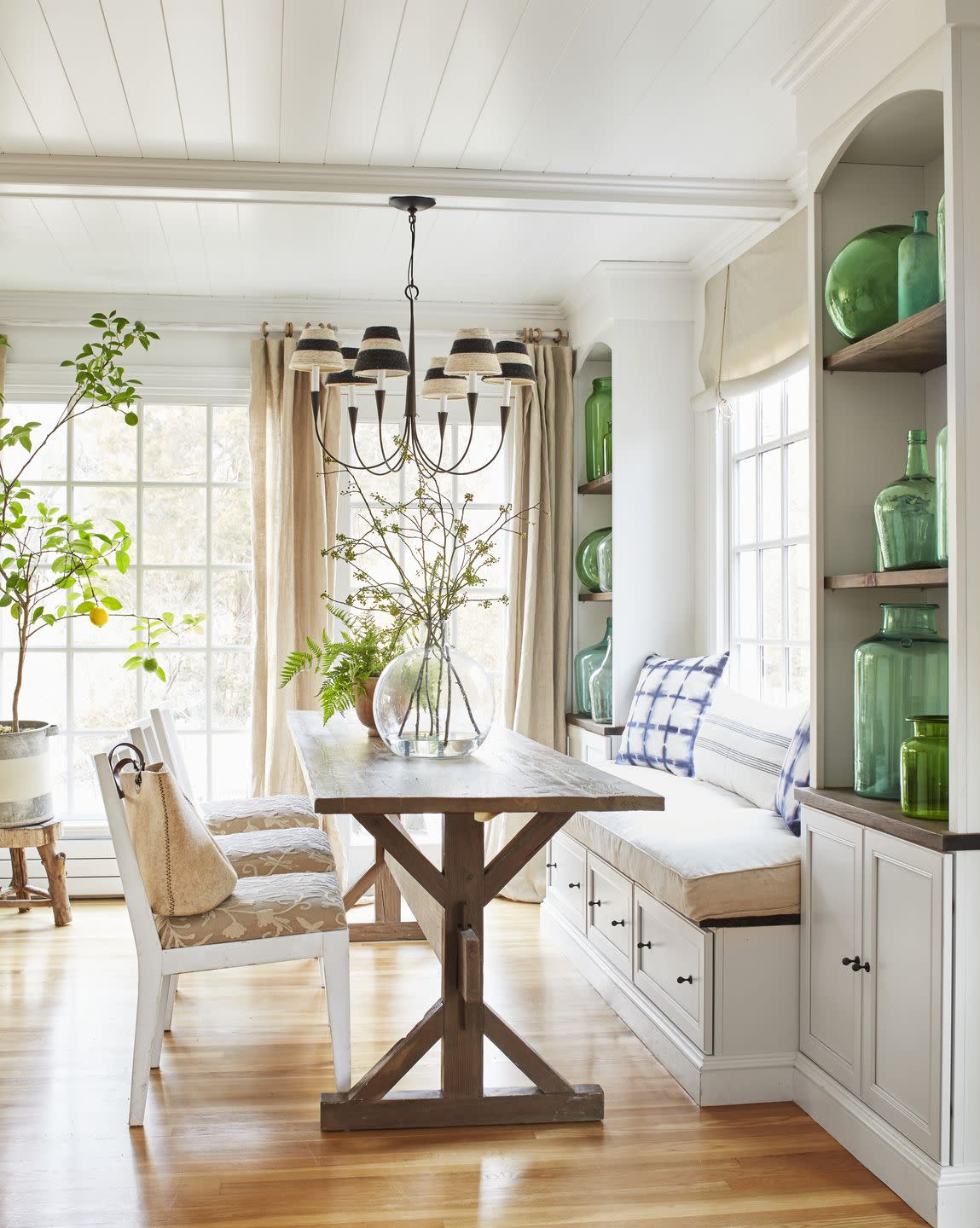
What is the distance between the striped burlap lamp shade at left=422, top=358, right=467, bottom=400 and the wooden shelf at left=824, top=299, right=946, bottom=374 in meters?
1.34

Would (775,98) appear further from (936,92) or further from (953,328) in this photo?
(953,328)

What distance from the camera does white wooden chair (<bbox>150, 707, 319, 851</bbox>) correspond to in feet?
12.3

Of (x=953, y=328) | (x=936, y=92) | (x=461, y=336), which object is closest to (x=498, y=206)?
(x=461, y=336)

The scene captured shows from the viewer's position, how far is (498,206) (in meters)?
3.78

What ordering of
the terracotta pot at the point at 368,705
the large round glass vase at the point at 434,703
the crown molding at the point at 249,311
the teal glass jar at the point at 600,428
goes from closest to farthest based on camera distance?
the large round glass vase at the point at 434,703, the terracotta pot at the point at 368,705, the teal glass jar at the point at 600,428, the crown molding at the point at 249,311

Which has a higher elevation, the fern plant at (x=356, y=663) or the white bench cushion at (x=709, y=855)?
the fern plant at (x=356, y=663)

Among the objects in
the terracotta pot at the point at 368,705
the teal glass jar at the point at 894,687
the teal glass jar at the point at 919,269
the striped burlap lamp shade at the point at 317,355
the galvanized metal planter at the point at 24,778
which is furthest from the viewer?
the galvanized metal planter at the point at 24,778

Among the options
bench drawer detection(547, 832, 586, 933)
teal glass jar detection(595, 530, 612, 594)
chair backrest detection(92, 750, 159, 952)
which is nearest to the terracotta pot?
bench drawer detection(547, 832, 586, 933)

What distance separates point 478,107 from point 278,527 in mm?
2359

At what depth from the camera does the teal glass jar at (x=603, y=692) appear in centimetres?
491

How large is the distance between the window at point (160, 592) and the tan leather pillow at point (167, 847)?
2.60m

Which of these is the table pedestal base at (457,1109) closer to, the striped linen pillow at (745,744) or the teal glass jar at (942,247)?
the striped linen pillow at (745,744)

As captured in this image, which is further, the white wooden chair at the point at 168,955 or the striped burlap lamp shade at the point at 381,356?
Result: the striped burlap lamp shade at the point at 381,356

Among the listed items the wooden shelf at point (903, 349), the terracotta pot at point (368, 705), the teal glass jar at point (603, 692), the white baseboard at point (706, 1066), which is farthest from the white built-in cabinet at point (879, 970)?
the teal glass jar at point (603, 692)
